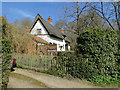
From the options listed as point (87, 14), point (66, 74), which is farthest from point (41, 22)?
point (66, 74)

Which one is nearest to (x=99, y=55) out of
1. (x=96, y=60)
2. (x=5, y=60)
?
(x=96, y=60)

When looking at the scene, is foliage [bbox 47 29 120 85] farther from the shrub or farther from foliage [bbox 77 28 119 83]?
the shrub

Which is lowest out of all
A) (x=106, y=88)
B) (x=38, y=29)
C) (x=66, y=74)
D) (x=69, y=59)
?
(x=106, y=88)

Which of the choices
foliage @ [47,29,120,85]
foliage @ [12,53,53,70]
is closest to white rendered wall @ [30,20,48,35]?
foliage @ [12,53,53,70]

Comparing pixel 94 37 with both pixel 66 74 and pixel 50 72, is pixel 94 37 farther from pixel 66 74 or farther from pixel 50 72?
pixel 50 72

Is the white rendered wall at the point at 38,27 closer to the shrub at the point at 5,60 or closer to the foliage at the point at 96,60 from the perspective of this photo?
the foliage at the point at 96,60

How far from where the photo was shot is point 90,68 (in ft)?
16.5

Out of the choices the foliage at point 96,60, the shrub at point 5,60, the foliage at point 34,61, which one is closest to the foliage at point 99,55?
the foliage at point 96,60

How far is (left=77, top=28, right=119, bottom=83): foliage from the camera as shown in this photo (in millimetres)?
5043

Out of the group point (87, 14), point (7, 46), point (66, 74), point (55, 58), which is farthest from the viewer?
point (87, 14)

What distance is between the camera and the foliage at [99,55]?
5.04m

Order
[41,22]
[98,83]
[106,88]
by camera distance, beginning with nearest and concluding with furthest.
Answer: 1. [106,88]
2. [98,83]
3. [41,22]

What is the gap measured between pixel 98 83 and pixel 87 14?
9.52 meters

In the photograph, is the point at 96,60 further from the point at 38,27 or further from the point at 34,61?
the point at 38,27
